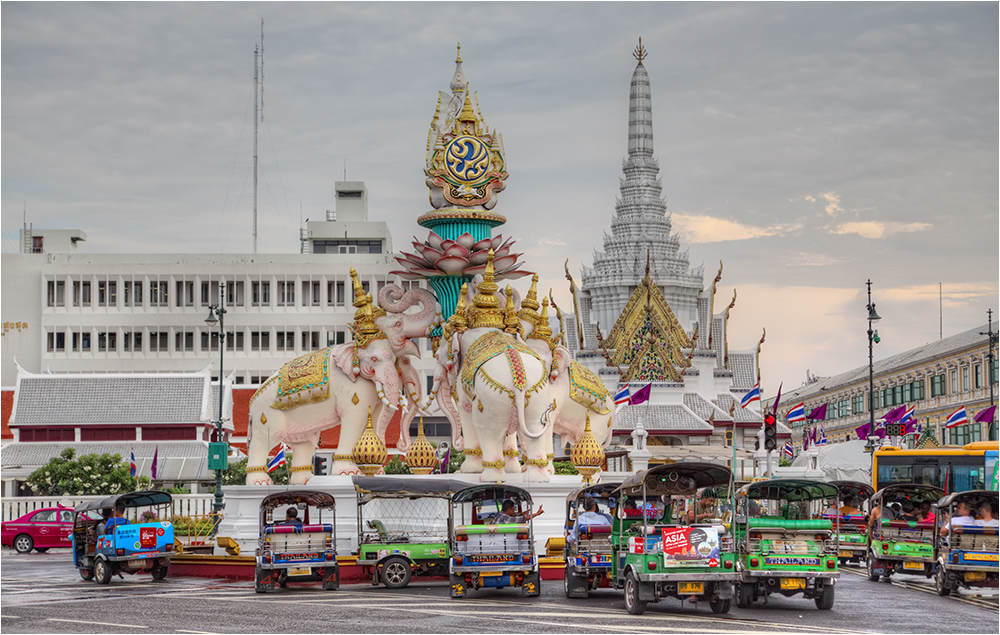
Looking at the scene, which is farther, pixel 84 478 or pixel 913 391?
pixel 913 391

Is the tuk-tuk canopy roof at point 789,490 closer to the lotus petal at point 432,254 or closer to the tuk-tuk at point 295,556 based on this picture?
the tuk-tuk at point 295,556

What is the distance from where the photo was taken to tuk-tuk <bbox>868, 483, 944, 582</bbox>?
2517cm

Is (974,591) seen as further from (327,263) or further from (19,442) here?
(327,263)

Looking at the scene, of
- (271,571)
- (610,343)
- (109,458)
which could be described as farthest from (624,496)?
(610,343)

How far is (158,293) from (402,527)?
62318mm

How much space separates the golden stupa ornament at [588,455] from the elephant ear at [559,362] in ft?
4.30

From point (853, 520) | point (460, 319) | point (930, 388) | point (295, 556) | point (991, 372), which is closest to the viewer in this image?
point (295, 556)

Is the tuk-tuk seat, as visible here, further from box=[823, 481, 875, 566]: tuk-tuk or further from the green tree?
the green tree

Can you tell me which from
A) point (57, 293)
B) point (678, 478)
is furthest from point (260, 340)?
point (678, 478)

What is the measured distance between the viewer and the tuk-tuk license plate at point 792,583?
62.7ft

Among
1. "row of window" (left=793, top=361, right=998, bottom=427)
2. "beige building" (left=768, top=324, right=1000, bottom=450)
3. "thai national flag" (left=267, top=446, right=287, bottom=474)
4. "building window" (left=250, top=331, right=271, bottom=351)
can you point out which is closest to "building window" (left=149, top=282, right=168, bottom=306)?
"building window" (left=250, top=331, right=271, bottom=351)

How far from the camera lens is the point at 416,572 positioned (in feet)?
76.0

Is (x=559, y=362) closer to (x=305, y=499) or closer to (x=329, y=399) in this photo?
(x=329, y=399)

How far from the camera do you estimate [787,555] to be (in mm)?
19062
